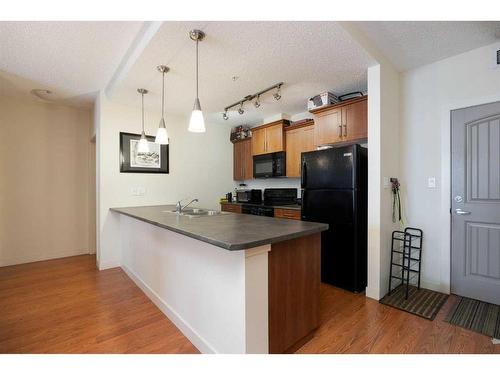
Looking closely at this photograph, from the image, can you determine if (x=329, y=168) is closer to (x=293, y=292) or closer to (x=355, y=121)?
(x=355, y=121)

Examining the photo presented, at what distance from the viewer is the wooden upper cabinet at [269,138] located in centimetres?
381

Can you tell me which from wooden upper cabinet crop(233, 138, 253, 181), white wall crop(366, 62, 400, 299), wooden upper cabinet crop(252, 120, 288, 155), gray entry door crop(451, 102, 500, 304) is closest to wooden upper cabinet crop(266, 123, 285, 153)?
wooden upper cabinet crop(252, 120, 288, 155)

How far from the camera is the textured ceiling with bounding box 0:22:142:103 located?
1.87 metres

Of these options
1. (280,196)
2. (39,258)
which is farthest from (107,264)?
(280,196)

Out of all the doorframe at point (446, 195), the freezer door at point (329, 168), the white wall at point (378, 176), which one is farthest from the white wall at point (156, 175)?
the doorframe at point (446, 195)

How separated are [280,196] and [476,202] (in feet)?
Result: 7.99

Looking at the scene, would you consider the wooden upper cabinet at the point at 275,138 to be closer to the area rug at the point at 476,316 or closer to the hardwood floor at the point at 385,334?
the hardwood floor at the point at 385,334

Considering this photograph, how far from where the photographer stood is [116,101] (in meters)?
3.23

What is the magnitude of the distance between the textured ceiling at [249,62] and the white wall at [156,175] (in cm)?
35

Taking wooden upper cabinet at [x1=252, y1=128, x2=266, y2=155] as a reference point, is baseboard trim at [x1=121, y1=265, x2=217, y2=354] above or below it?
below

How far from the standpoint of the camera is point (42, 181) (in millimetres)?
3646

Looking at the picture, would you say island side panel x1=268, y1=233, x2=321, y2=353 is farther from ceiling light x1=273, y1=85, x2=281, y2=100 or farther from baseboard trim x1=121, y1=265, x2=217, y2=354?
ceiling light x1=273, y1=85, x2=281, y2=100

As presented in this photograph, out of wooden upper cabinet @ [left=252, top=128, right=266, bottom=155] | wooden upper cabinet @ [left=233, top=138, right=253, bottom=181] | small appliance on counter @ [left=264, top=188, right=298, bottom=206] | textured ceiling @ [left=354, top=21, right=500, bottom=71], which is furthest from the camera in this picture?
wooden upper cabinet @ [left=233, top=138, right=253, bottom=181]

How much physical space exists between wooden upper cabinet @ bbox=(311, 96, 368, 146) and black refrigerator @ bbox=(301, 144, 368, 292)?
0.31 metres
